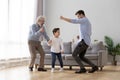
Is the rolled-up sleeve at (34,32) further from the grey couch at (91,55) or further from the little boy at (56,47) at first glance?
the grey couch at (91,55)

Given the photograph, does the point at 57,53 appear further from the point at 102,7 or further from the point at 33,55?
the point at 102,7

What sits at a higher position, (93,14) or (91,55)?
(93,14)

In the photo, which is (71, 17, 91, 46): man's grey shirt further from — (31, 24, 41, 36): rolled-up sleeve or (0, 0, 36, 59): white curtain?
(0, 0, 36, 59): white curtain

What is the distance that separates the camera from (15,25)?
8.14 m

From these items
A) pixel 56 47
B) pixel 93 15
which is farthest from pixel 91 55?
pixel 93 15

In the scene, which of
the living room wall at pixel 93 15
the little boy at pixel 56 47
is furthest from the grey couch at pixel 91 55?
the living room wall at pixel 93 15

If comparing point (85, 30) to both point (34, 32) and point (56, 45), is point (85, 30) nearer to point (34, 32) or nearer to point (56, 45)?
point (56, 45)

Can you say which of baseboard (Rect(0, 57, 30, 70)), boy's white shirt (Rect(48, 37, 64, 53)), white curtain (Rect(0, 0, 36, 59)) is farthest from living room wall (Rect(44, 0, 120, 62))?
boy's white shirt (Rect(48, 37, 64, 53))

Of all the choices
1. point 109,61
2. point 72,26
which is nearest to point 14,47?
point 72,26

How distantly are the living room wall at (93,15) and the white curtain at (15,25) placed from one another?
1.13 m

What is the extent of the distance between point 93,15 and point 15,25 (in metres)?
3.02

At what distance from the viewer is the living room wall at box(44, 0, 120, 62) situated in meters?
9.75

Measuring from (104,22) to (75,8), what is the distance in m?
1.13

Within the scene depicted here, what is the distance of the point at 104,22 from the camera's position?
32.3 ft
